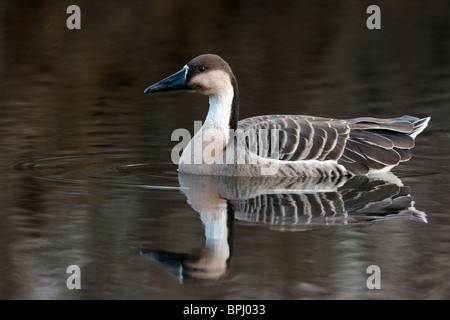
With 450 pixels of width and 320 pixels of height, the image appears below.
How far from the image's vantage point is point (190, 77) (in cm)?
1152

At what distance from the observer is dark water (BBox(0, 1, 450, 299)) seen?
Result: 286 inches

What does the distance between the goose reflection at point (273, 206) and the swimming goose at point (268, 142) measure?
17 centimetres

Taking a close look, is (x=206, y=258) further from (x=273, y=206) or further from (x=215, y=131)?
(x=215, y=131)

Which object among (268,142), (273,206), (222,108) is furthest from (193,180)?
(273,206)

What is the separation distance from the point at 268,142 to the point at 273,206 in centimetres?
180

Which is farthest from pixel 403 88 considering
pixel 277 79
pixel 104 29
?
pixel 104 29

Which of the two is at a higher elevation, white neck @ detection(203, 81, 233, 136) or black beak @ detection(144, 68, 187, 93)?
black beak @ detection(144, 68, 187, 93)

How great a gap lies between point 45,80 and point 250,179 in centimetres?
899

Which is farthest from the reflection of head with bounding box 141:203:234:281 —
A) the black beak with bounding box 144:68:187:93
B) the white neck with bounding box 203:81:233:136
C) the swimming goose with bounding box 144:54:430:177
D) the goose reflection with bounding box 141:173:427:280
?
the black beak with bounding box 144:68:187:93

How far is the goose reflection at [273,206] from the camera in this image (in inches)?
302

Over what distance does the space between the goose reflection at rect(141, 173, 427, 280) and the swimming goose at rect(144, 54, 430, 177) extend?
0.17 m

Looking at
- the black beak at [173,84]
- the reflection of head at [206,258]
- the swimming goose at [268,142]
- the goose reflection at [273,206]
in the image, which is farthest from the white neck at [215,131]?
the reflection of head at [206,258]

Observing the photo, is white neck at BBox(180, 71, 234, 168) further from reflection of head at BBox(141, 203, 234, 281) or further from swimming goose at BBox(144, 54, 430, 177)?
reflection of head at BBox(141, 203, 234, 281)

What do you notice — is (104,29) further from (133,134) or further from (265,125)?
(265,125)
